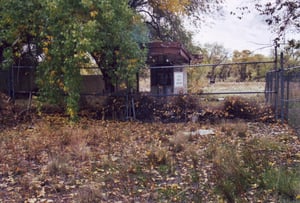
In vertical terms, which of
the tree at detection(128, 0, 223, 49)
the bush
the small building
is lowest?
the bush

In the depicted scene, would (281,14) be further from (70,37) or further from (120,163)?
(70,37)

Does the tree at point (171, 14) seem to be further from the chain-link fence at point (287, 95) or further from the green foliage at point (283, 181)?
the green foliage at point (283, 181)

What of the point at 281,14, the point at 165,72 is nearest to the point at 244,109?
the point at 281,14

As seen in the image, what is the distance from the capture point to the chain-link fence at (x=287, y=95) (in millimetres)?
8656

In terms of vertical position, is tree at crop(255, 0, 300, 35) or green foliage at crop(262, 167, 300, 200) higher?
tree at crop(255, 0, 300, 35)

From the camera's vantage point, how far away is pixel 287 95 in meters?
9.91

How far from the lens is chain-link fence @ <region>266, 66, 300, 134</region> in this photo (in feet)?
28.4

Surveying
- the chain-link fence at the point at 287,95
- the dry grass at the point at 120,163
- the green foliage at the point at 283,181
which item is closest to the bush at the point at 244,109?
the chain-link fence at the point at 287,95

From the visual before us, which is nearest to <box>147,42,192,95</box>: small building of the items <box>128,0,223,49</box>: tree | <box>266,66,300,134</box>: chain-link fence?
<box>128,0,223,49</box>: tree

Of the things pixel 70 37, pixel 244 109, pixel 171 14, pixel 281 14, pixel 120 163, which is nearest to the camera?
pixel 120 163

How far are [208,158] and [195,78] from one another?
13.9m

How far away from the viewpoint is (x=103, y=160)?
6199 millimetres

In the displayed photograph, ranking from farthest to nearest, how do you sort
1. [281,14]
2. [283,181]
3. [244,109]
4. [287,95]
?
[244,109] < [287,95] < [281,14] < [283,181]

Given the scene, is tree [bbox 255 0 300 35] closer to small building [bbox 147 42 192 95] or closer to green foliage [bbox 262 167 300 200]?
green foliage [bbox 262 167 300 200]
